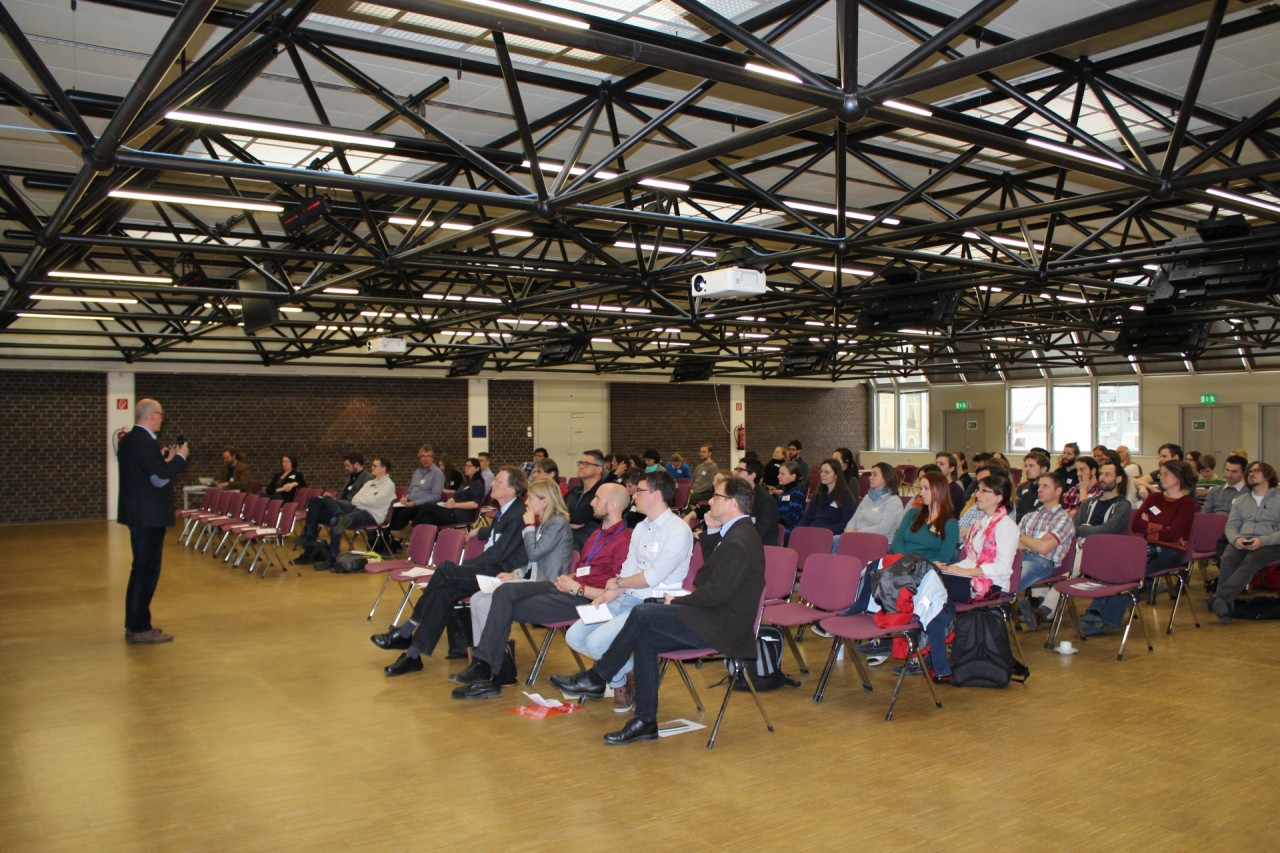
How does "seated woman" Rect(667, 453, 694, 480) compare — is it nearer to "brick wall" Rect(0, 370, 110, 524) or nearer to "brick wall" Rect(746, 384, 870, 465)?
"brick wall" Rect(746, 384, 870, 465)

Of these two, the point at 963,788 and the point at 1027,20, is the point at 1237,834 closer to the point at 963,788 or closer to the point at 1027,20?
the point at 963,788

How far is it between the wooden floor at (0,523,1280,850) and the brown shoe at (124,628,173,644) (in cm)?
22

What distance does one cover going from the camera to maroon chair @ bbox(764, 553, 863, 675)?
565 centimetres

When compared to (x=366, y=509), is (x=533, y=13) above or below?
A: above

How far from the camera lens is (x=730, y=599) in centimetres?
477

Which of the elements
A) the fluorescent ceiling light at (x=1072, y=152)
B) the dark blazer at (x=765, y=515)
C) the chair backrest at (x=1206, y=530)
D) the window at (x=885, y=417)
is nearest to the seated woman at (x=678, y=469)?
the dark blazer at (x=765, y=515)

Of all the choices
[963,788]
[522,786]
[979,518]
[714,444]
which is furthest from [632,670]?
[714,444]

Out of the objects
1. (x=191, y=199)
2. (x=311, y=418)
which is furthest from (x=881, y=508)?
(x=311, y=418)

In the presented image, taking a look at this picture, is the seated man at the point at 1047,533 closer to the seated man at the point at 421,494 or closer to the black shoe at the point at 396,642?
the black shoe at the point at 396,642

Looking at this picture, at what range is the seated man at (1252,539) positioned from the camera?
764 centimetres

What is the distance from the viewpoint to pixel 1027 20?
18.8ft

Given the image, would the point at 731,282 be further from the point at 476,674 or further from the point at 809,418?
the point at 809,418

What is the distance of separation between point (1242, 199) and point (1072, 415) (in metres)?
19.2

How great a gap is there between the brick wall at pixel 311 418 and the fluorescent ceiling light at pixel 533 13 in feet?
55.8
